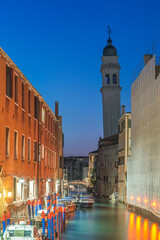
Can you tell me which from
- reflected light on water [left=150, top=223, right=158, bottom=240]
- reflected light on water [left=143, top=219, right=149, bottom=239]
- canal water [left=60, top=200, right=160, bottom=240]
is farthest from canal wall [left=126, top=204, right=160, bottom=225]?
reflected light on water [left=150, top=223, right=158, bottom=240]

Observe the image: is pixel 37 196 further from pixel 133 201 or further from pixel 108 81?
pixel 108 81

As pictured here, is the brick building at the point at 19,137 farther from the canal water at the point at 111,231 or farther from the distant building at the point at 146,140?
the distant building at the point at 146,140

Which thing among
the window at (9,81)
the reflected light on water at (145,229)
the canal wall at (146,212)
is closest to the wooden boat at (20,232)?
the window at (9,81)

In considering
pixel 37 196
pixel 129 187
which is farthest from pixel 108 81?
pixel 37 196

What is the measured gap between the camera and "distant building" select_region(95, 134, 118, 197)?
91988mm

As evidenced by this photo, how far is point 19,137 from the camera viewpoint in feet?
100

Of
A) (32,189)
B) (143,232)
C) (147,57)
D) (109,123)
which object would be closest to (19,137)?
(32,189)

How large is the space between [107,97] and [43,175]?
78.7m

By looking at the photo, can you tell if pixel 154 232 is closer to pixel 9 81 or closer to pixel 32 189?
pixel 32 189

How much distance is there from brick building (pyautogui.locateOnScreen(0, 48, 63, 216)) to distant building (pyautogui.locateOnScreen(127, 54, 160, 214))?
10481mm

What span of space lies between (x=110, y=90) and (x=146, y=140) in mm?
78774

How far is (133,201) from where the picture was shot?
53.0 m

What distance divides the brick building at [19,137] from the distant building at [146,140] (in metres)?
10.5

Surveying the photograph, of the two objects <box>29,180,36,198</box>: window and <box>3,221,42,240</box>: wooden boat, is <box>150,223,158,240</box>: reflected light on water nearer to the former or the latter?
<box>29,180,36,198</box>: window
